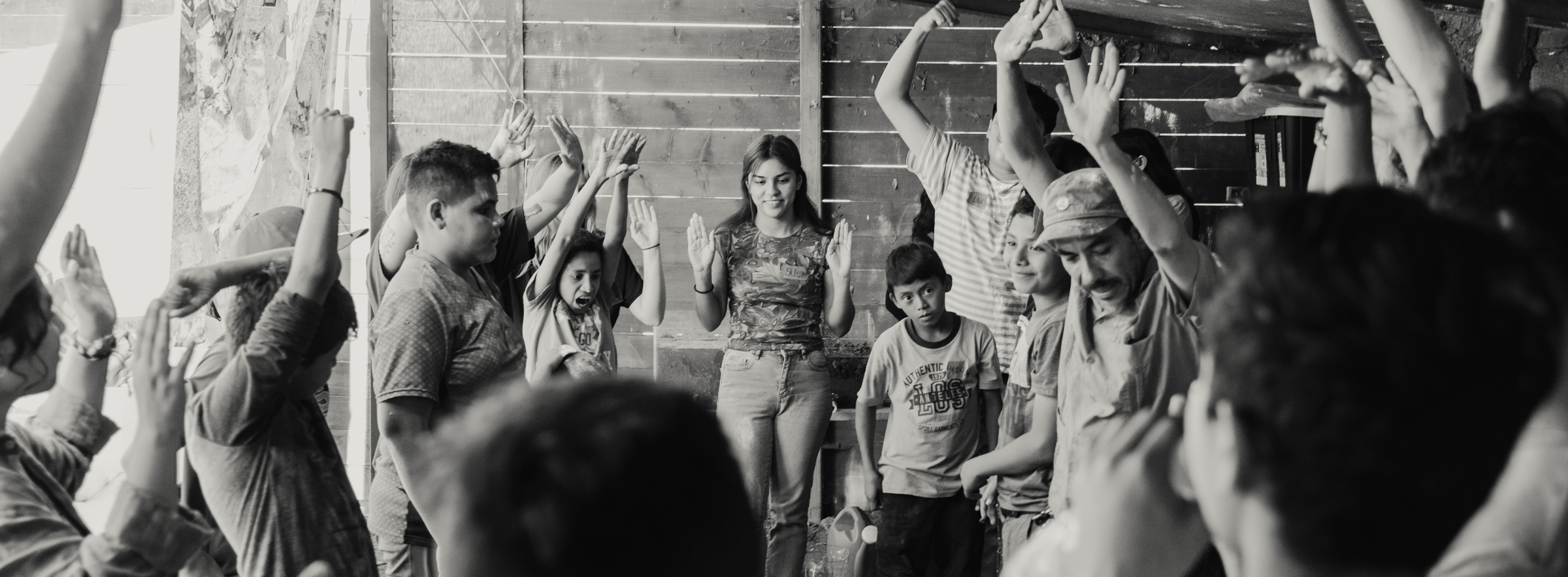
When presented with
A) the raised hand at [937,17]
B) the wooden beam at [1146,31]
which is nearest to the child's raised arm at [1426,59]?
the raised hand at [937,17]

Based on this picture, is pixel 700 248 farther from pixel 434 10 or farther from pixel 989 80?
pixel 989 80

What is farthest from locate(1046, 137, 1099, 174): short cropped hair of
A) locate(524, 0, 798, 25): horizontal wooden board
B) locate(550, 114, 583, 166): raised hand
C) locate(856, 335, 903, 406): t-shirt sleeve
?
locate(524, 0, 798, 25): horizontal wooden board

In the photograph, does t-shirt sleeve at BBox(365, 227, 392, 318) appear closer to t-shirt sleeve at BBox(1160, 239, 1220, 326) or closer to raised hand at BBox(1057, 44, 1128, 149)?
raised hand at BBox(1057, 44, 1128, 149)

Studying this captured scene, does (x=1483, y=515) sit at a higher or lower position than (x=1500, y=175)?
lower

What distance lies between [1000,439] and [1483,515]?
2.32 m

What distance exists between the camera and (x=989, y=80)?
19.9 feet

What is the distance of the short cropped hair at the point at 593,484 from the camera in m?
0.78

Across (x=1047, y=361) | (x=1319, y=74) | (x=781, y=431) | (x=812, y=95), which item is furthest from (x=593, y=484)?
(x=812, y=95)

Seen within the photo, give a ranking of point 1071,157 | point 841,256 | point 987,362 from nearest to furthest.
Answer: point 1071,157 → point 987,362 → point 841,256

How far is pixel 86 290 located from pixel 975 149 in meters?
4.70

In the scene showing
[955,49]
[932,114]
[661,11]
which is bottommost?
[932,114]

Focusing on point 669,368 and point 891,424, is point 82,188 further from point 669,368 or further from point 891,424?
point 669,368

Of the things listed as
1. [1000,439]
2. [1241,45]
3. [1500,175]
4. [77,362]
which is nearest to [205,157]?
[77,362]

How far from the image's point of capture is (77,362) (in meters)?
1.76
